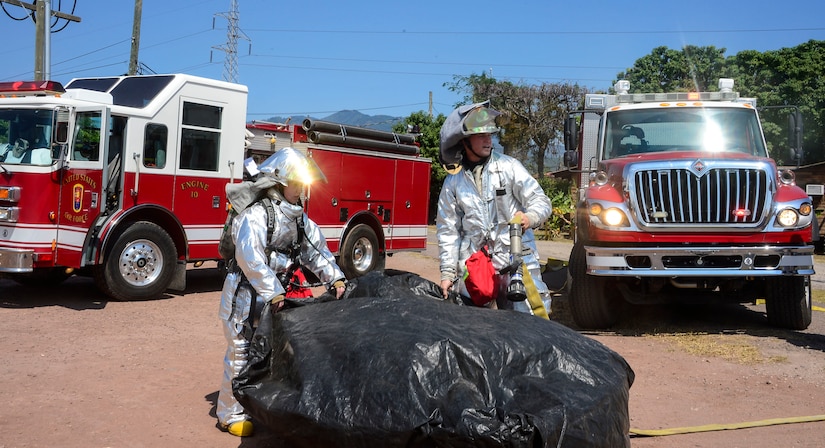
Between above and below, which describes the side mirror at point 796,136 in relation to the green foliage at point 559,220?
above

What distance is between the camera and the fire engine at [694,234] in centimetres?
744

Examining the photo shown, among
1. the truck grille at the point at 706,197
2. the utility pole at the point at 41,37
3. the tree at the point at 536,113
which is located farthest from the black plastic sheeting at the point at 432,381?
the tree at the point at 536,113

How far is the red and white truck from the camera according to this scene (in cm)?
896

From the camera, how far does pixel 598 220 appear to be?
7695 mm

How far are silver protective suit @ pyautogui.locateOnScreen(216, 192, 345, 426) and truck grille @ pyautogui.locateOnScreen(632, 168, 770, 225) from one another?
4.03m

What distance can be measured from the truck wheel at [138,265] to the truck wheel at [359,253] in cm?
319

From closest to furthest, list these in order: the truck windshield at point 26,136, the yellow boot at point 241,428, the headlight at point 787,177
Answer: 1. the yellow boot at point 241,428
2. the headlight at point 787,177
3. the truck windshield at point 26,136

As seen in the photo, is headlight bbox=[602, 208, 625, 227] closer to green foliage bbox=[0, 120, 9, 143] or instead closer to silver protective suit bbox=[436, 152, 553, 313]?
silver protective suit bbox=[436, 152, 553, 313]

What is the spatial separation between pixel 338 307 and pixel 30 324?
5410 millimetres

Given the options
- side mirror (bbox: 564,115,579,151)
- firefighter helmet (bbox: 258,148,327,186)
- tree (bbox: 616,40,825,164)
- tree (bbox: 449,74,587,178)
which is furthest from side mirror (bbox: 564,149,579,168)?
tree (bbox: 449,74,587,178)

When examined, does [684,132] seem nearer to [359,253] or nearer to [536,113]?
[359,253]

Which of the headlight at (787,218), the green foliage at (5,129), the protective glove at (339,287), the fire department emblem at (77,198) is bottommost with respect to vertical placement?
the protective glove at (339,287)

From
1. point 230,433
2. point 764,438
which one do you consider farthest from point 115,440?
point 764,438

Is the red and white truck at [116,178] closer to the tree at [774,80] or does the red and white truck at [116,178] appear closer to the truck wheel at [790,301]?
the truck wheel at [790,301]
